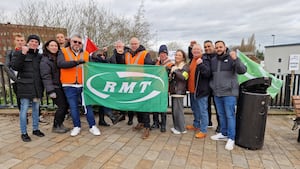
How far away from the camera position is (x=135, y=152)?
3451 mm

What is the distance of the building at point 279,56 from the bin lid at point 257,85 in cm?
2215

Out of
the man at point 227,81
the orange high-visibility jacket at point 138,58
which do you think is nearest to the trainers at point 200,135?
the man at point 227,81

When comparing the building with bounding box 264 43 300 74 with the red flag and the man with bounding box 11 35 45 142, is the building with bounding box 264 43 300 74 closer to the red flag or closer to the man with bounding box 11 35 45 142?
the red flag

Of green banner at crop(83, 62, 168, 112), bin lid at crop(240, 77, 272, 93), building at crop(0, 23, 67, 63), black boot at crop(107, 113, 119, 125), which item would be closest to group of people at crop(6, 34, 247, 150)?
green banner at crop(83, 62, 168, 112)

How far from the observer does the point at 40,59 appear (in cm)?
376

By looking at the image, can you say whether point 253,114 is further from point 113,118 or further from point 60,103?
point 60,103

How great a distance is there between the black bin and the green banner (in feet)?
4.49

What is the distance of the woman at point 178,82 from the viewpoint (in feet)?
13.0

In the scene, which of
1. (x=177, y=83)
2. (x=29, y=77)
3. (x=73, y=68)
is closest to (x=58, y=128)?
(x=29, y=77)

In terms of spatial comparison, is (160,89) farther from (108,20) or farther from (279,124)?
(108,20)

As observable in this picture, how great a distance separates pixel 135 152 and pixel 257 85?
2.38m

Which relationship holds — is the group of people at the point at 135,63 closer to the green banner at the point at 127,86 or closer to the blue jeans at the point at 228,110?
the blue jeans at the point at 228,110

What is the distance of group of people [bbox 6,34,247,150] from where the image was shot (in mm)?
3586

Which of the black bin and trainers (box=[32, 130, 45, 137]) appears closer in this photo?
the black bin
